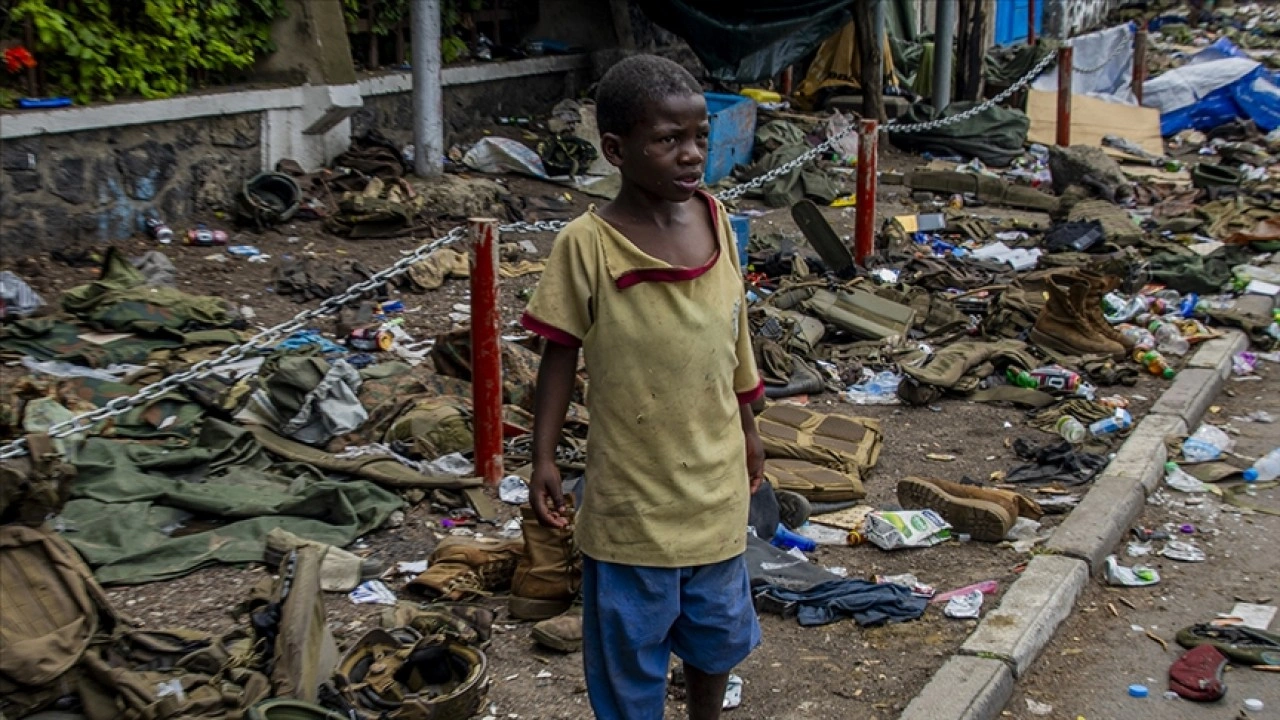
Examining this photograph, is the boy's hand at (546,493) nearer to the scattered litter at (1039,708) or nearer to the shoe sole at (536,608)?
the shoe sole at (536,608)

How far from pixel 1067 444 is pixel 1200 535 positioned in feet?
3.23

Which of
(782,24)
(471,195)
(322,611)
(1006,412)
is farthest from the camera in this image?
(782,24)

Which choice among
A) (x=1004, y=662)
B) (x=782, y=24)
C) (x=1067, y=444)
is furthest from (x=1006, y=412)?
(x=782, y=24)

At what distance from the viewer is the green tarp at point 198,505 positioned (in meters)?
5.09

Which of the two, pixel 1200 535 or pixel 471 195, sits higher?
pixel 471 195

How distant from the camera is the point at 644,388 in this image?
313cm

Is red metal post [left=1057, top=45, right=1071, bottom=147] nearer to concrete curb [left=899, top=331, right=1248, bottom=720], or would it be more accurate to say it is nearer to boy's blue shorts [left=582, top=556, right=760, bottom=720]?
concrete curb [left=899, top=331, right=1248, bottom=720]

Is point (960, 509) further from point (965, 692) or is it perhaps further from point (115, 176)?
point (115, 176)

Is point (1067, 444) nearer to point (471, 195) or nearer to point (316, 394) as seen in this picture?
point (316, 394)

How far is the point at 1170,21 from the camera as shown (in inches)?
1243

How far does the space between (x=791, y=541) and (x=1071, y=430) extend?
210 cm

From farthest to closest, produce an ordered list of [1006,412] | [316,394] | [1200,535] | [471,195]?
[471,195]
[1006,412]
[316,394]
[1200,535]

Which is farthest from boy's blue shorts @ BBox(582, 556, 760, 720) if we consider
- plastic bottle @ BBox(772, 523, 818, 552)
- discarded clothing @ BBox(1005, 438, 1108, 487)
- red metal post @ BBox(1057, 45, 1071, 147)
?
red metal post @ BBox(1057, 45, 1071, 147)

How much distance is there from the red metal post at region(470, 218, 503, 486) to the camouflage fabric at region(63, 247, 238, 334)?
2623 millimetres
